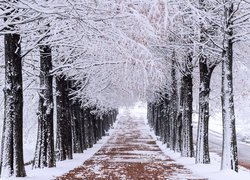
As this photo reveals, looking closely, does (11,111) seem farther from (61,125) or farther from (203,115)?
(203,115)

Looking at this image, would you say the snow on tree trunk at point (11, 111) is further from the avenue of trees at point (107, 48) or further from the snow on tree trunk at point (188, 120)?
the snow on tree trunk at point (188, 120)

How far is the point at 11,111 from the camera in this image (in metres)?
13.6

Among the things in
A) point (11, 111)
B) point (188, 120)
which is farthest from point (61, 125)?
point (11, 111)

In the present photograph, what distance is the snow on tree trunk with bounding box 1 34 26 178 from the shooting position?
1359 centimetres

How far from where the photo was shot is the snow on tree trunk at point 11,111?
13.6 m

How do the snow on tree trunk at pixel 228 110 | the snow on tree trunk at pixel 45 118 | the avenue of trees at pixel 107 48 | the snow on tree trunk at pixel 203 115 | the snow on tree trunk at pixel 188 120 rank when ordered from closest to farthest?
1. the avenue of trees at pixel 107 48
2. the snow on tree trunk at pixel 228 110
3. the snow on tree trunk at pixel 45 118
4. the snow on tree trunk at pixel 203 115
5. the snow on tree trunk at pixel 188 120

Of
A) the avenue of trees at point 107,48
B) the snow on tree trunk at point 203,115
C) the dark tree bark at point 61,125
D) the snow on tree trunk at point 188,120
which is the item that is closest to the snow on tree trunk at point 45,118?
the avenue of trees at point 107,48

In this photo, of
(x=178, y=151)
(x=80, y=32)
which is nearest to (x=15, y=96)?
(x=80, y=32)

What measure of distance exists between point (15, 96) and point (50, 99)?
473cm

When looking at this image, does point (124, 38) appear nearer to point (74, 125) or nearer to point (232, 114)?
point (232, 114)

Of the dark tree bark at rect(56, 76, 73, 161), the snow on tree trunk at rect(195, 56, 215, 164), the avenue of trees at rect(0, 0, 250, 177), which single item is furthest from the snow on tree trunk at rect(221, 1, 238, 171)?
the dark tree bark at rect(56, 76, 73, 161)

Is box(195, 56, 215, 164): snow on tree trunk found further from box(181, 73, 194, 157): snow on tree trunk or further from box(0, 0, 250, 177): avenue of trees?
box(181, 73, 194, 157): snow on tree trunk

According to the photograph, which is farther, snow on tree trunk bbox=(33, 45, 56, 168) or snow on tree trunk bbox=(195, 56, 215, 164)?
snow on tree trunk bbox=(195, 56, 215, 164)

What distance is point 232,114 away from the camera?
16344 millimetres
